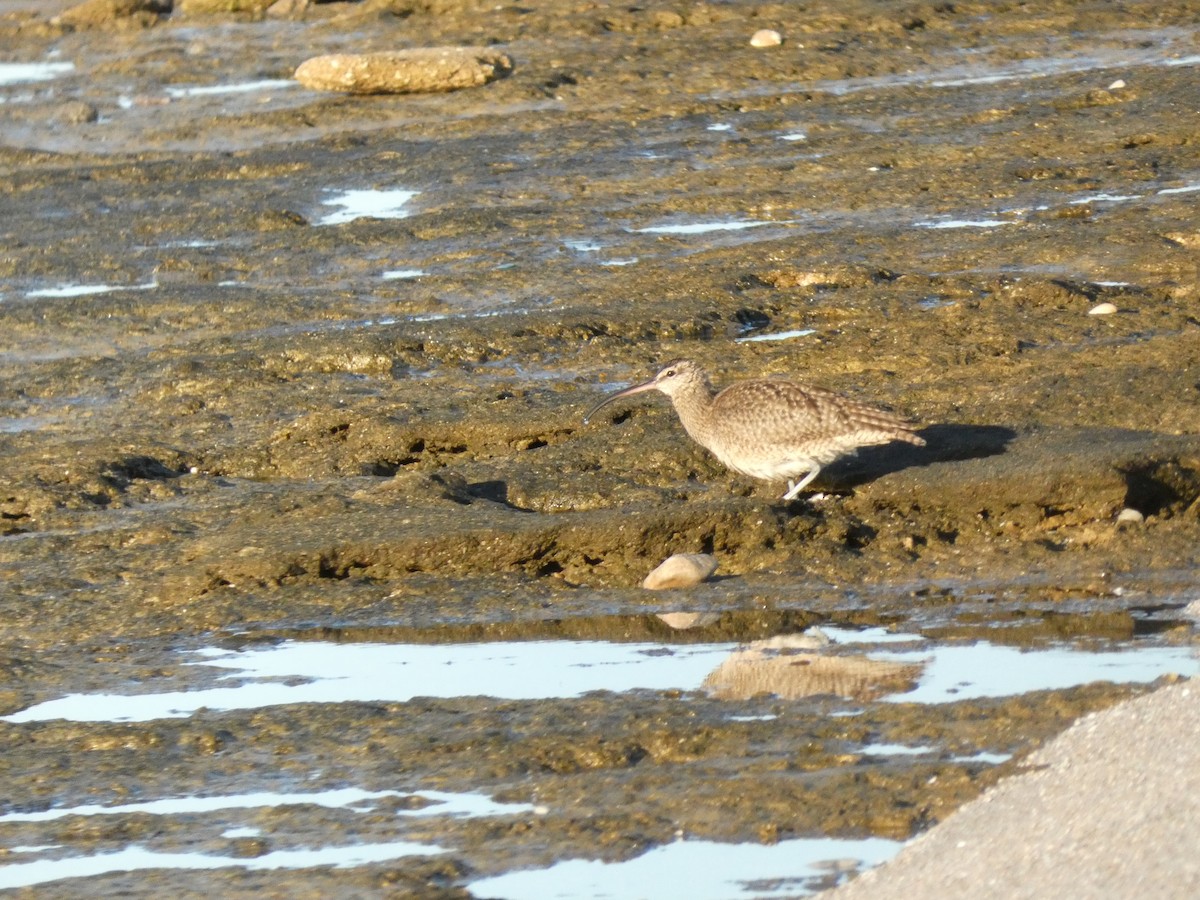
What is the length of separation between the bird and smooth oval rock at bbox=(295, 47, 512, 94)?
409 inches

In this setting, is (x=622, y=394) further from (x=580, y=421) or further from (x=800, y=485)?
(x=800, y=485)

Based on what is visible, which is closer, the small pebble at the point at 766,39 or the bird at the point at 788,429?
the bird at the point at 788,429

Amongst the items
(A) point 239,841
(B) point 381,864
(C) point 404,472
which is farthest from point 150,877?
(C) point 404,472

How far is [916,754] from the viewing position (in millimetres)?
5051

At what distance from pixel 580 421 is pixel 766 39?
33.7ft

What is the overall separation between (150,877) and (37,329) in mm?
7238

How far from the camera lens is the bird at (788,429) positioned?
291 inches

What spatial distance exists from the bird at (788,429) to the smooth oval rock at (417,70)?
1039cm

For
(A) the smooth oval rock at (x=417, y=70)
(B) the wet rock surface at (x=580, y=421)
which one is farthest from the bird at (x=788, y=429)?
(A) the smooth oval rock at (x=417, y=70)

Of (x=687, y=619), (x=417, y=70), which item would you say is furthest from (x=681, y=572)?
(x=417, y=70)

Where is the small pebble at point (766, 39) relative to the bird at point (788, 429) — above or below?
below

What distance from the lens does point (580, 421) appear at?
8.59m

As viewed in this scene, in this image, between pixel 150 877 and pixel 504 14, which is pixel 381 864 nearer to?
pixel 150 877

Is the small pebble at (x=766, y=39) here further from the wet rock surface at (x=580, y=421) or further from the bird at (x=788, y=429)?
the bird at (x=788, y=429)
